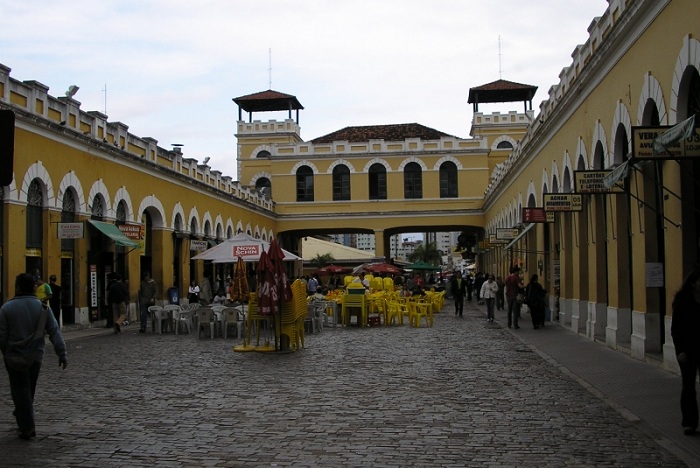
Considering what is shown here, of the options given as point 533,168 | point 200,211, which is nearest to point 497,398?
point 533,168

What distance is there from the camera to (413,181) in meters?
53.5

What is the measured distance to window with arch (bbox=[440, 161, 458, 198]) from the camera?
5344 cm

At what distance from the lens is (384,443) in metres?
7.51

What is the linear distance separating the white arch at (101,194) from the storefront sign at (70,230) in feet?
9.42

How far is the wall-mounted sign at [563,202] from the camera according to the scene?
1819cm

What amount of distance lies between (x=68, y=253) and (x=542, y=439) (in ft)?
59.7

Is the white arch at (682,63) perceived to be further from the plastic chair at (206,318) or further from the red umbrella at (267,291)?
the plastic chair at (206,318)

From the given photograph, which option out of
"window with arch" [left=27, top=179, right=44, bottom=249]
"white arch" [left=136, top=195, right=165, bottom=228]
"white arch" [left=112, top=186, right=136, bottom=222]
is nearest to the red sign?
"window with arch" [left=27, top=179, right=44, bottom=249]

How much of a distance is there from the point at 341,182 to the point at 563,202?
36.1m

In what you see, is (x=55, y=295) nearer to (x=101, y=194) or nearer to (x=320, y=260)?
(x=101, y=194)

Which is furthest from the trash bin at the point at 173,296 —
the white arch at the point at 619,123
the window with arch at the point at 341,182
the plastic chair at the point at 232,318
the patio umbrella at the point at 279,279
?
the window with arch at the point at 341,182

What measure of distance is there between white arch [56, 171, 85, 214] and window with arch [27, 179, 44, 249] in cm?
69

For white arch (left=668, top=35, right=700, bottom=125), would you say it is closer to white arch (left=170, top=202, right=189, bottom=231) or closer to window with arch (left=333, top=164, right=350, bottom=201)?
white arch (left=170, top=202, right=189, bottom=231)

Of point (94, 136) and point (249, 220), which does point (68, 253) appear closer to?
point (94, 136)
